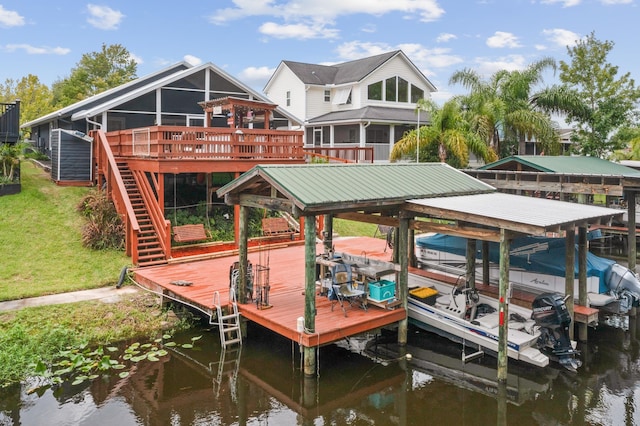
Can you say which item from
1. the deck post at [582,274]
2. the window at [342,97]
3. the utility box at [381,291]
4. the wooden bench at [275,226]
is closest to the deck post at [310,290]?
the utility box at [381,291]

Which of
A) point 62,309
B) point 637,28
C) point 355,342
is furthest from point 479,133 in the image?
point 62,309

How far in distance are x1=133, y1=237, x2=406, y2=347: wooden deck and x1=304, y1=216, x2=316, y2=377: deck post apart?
0.66 feet

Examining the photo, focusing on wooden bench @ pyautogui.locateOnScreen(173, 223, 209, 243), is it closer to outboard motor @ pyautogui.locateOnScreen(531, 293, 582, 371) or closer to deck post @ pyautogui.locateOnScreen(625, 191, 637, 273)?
outboard motor @ pyautogui.locateOnScreen(531, 293, 582, 371)

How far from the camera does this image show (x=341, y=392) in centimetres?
945

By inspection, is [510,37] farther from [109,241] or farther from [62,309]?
[62,309]

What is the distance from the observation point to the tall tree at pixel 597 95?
Result: 2661 centimetres

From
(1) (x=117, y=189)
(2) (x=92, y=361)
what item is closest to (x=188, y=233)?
(1) (x=117, y=189)

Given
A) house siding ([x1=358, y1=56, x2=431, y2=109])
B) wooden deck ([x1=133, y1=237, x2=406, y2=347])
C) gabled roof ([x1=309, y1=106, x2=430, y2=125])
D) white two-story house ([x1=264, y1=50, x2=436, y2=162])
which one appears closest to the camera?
wooden deck ([x1=133, y1=237, x2=406, y2=347])

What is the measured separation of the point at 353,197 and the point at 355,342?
3448 millimetres

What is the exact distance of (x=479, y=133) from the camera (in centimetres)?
2586

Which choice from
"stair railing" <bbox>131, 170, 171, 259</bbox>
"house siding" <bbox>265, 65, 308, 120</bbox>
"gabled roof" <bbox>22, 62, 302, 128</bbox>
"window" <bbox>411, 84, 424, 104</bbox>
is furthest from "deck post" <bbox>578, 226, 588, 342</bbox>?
"house siding" <bbox>265, 65, 308, 120</bbox>

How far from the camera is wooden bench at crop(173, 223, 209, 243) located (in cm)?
1661

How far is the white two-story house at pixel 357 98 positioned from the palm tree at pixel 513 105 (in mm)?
5530

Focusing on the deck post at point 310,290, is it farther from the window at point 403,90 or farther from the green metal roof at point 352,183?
the window at point 403,90
